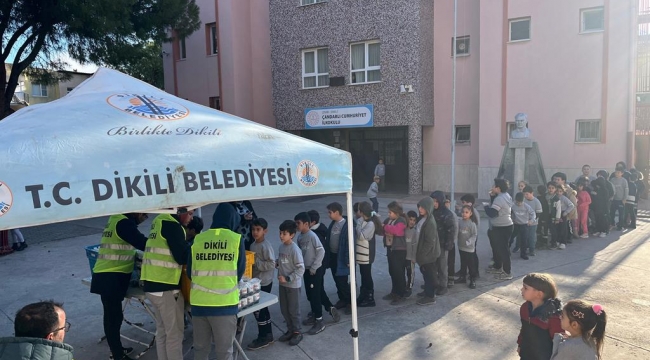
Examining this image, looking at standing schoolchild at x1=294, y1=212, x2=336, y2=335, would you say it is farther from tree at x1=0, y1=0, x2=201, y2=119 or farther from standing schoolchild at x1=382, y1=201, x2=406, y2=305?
tree at x1=0, y1=0, x2=201, y2=119

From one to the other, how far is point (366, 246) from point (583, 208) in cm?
686

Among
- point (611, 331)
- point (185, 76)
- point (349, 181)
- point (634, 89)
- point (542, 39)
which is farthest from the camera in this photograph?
point (185, 76)

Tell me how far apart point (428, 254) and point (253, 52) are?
56.8ft

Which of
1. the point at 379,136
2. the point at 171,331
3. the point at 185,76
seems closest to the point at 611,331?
the point at 171,331

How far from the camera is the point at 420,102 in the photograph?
58.7 feet

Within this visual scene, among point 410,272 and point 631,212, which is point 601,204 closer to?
point 631,212

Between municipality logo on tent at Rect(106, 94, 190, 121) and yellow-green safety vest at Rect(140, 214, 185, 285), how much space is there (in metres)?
1.02

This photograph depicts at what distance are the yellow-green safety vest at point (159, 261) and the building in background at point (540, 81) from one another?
12928 mm

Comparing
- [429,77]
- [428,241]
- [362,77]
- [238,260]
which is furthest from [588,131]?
[238,260]

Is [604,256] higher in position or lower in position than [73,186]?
lower

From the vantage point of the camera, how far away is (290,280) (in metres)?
5.27

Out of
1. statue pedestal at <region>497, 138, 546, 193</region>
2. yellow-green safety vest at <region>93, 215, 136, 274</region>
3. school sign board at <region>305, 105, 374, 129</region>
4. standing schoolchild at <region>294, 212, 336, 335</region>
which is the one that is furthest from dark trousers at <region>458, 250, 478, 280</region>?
school sign board at <region>305, 105, 374, 129</region>

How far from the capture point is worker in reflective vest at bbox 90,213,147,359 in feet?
15.2

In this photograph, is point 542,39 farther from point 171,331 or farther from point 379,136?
point 171,331
